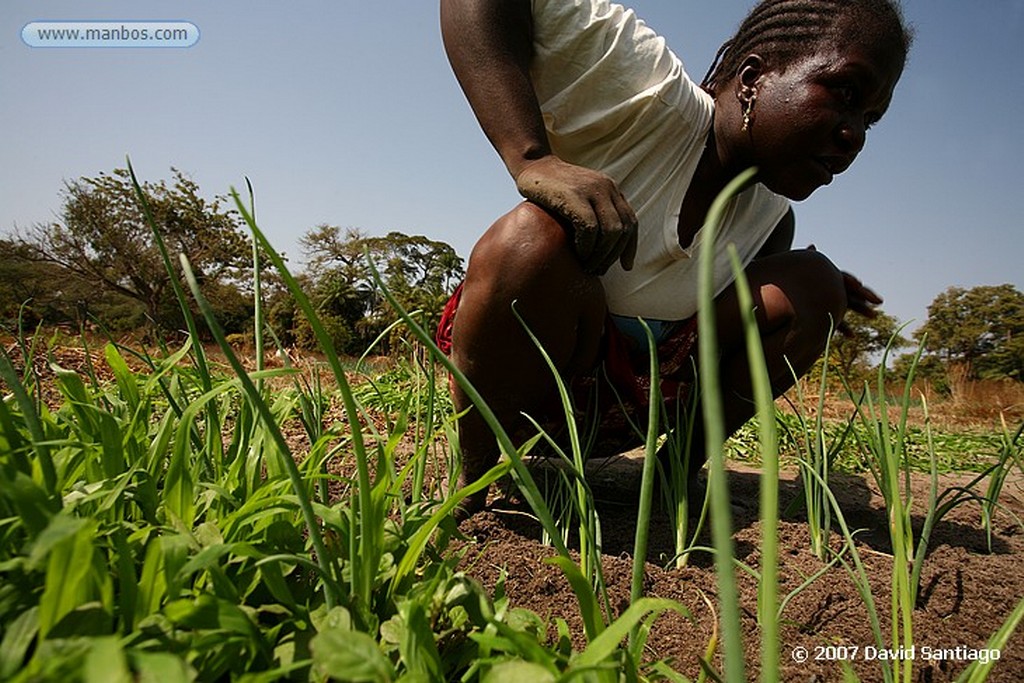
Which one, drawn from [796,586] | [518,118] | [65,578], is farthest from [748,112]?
[65,578]

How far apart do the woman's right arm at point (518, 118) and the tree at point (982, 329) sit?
23721mm

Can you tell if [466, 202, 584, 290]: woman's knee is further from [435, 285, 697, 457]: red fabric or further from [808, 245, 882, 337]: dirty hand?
[808, 245, 882, 337]: dirty hand

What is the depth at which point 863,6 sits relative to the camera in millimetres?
1333

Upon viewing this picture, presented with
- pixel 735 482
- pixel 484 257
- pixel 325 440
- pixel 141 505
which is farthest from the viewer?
pixel 735 482

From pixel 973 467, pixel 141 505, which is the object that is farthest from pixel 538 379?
pixel 973 467

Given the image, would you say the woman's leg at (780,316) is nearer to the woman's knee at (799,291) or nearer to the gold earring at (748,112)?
the woman's knee at (799,291)

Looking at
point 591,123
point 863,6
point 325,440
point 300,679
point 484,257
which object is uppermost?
point 863,6

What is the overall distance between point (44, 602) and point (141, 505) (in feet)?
0.83

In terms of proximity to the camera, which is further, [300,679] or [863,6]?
[863,6]

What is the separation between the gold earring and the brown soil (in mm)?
929

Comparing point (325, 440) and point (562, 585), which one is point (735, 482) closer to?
point (562, 585)

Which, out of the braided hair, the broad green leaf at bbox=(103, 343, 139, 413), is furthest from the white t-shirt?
the broad green leaf at bbox=(103, 343, 139, 413)

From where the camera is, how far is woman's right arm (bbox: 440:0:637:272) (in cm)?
105

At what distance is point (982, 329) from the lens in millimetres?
21797
